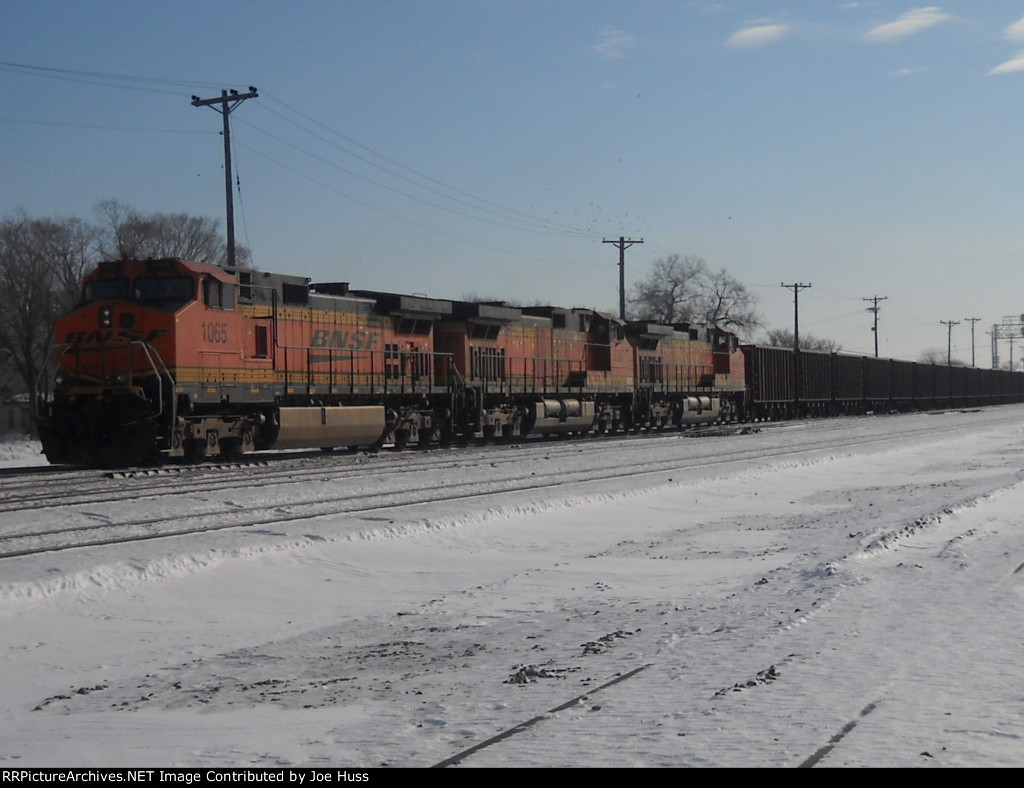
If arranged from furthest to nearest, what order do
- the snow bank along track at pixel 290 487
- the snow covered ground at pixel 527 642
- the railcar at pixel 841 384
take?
the railcar at pixel 841 384 < the snow bank along track at pixel 290 487 < the snow covered ground at pixel 527 642

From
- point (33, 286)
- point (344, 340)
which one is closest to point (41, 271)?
point (33, 286)

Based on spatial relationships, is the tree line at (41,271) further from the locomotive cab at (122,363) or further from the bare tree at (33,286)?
the locomotive cab at (122,363)

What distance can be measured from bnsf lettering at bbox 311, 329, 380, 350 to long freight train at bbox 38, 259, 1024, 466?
41 millimetres

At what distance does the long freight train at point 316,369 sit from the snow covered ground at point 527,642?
18.6 feet

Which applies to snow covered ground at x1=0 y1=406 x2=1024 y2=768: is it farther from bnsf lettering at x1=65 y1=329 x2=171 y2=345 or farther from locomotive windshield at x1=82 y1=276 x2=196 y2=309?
locomotive windshield at x1=82 y1=276 x2=196 y2=309

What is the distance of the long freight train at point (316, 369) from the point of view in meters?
19.0

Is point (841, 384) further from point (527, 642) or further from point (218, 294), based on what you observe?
point (527, 642)

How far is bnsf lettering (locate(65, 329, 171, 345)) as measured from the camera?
1916cm

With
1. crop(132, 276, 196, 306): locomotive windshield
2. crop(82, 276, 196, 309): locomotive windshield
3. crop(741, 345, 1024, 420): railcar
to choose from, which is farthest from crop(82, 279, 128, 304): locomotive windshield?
crop(741, 345, 1024, 420): railcar

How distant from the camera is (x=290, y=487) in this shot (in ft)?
53.4

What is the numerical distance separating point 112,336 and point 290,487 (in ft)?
17.6

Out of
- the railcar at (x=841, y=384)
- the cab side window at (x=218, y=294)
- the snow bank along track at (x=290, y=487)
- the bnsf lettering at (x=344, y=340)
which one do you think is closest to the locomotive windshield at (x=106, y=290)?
the cab side window at (x=218, y=294)

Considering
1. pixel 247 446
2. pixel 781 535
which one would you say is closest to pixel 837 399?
pixel 247 446

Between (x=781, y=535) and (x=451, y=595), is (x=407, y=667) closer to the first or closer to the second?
(x=451, y=595)
